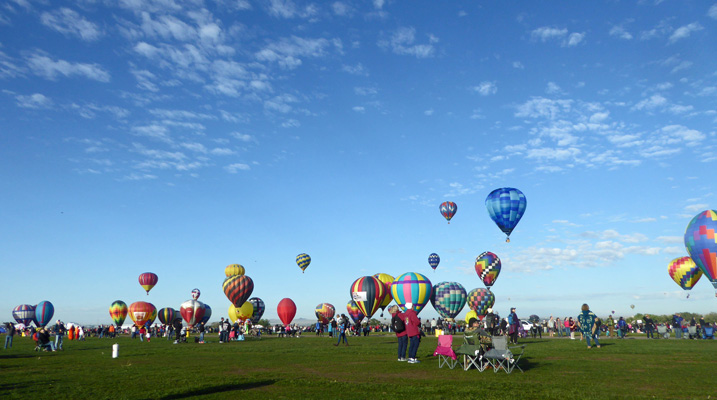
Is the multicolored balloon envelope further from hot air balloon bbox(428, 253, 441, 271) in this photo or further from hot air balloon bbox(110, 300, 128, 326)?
hot air balloon bbox(110, 300, 128, 326)

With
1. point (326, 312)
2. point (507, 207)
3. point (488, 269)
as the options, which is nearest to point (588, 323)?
point (507, 207)

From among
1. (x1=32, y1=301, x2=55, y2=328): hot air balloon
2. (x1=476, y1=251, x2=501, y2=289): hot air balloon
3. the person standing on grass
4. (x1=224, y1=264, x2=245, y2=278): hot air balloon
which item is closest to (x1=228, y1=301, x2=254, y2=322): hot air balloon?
(x1=224, y1=264, x2=245, y2=278): hot air balloon

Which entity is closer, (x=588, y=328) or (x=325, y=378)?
(x=325, y=378)

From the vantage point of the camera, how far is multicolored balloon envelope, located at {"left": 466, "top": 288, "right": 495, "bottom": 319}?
5881 centimetres

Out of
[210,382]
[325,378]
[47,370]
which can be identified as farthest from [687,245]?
[47,370]

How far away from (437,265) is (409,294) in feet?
119

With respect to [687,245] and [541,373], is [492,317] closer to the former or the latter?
[541,373]

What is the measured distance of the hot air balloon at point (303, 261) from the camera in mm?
78125

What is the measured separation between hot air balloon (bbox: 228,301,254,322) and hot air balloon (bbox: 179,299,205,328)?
5.49m

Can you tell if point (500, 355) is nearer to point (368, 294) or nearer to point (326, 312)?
point (368, 294)

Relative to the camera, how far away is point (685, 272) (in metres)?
56.2

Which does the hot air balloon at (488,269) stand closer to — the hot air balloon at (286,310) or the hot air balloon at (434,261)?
the hot air balloon at (434,261)

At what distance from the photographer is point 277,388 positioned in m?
11.9

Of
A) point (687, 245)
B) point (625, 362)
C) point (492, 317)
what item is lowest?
point (625, 362)
